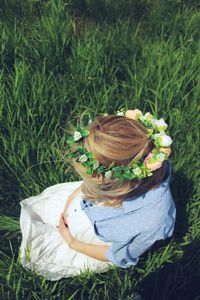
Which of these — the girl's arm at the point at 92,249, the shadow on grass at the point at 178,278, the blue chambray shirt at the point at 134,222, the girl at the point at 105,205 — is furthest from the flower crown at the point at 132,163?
the shadow on grass at the point at 178,278

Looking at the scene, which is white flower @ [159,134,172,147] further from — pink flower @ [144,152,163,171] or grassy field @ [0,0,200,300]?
grassy field @ [0,0,200,300]

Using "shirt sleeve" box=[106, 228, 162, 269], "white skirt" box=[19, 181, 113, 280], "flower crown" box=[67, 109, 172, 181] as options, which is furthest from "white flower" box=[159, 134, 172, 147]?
"white skirt" box=[19, 181, 113, 280]

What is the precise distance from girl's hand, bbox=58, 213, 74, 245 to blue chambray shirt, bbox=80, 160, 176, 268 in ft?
0.43

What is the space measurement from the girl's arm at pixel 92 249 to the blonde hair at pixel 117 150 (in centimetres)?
24

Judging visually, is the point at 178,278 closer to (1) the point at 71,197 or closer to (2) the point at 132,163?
(1) the point at 71,197

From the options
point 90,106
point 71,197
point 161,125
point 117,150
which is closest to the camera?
point 117,150

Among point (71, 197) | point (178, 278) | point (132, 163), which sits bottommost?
point (178, 278)

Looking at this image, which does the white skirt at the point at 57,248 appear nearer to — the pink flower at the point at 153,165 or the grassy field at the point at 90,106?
the grassy field at the point at 90,106

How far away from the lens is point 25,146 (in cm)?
182

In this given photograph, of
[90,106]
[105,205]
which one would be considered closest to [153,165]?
[105,205]

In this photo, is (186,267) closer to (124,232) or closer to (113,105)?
(124,232)

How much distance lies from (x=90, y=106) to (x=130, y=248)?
31.1 inches

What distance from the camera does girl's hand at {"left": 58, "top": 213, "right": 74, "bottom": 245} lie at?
1582 millimetres

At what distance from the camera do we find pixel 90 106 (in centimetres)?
201
